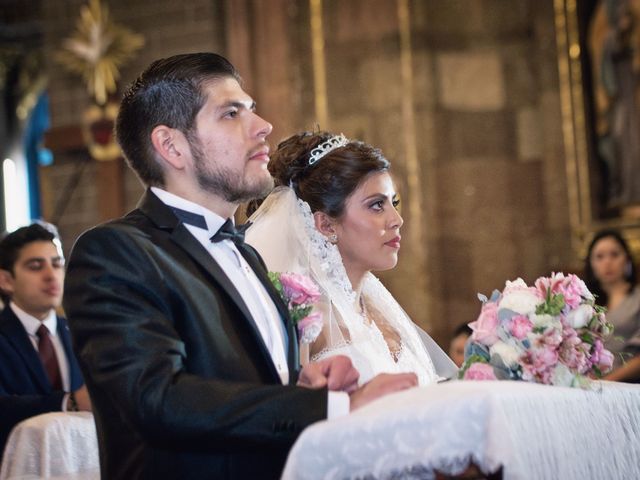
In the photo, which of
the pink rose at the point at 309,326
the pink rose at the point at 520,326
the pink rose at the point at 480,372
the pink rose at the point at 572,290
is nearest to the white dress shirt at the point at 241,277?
the pink rose at the point at 309,326

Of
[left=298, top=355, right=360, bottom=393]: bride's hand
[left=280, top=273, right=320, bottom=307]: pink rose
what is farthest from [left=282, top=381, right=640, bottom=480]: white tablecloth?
[left=280, top=273, right=320, bottom=307]: pink rose

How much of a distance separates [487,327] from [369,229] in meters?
1.18

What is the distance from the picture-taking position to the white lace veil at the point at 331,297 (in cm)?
375

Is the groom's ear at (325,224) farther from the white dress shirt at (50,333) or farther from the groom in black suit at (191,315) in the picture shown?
the white dress shirt at (50,333)

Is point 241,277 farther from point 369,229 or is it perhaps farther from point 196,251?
point 369,229

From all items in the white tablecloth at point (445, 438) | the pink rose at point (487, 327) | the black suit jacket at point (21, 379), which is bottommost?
the black suit jacket at point (21, 379)

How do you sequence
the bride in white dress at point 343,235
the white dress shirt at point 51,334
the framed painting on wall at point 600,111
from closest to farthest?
the bride in white dress at point 343,235 < the white dress shirt at point 51,334 < the framed painting on wall at point 600,111

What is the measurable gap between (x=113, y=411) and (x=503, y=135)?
7079 mm

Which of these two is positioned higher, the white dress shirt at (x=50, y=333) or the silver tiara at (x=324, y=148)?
the silver tiara at (x=324, y=148)

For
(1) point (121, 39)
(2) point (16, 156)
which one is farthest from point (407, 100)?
(2) point (16, 156)

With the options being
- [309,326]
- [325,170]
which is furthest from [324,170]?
[309,326]

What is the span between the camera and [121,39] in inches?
402

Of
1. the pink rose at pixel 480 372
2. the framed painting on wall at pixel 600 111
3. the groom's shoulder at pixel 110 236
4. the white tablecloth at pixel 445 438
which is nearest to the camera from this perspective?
the white tablecloth at pixel 445 438

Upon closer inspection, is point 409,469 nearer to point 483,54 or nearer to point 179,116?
point 179,116
